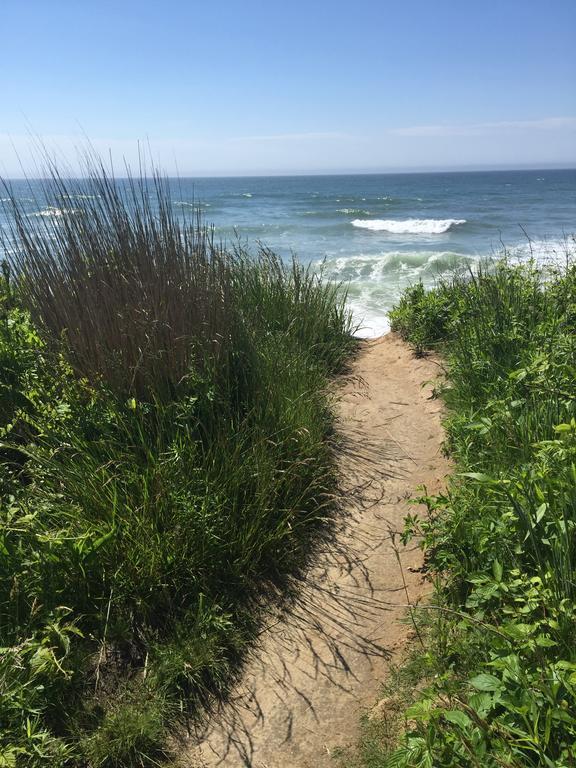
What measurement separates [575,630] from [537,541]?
1.34 feet

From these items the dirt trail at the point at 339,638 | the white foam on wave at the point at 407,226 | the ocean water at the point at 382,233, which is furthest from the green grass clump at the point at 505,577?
the white foam on wave at the point at 407,226

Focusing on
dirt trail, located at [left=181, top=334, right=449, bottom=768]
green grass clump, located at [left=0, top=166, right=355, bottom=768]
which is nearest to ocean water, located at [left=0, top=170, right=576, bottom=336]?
green grass clump, located at [left=0, top=166, right=355, bottom=768]

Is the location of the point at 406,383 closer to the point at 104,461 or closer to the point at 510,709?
the point at 104,461

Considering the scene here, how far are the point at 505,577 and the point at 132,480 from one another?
1767 mm

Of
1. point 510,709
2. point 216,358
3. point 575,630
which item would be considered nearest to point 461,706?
point 510,709

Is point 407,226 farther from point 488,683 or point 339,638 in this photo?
point 488,683

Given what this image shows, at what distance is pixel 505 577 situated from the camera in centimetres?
229

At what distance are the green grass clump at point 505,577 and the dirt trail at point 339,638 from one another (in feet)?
0.68

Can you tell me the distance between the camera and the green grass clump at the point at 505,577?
1.64 m

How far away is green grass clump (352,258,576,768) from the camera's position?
1644mm

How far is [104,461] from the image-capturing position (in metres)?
2.98

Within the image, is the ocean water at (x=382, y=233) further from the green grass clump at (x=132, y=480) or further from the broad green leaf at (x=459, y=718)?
the broad green leaf at (x=459, y=718)

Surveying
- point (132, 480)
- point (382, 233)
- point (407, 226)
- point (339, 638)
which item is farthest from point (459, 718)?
point (407, 226)

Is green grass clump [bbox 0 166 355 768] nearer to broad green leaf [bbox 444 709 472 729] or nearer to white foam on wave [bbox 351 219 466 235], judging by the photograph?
broad green leaf [bbox 444 709 472 729]
